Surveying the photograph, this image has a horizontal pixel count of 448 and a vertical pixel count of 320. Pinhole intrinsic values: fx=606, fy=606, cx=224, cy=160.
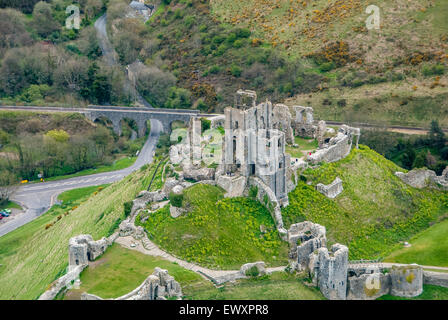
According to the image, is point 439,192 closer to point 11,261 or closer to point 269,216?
point 269,216

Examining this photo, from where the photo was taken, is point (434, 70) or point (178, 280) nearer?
point (178, 280)

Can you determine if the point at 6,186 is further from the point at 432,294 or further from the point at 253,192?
the point at 432,294

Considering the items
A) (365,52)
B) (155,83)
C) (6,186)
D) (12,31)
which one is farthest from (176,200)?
(12,31)

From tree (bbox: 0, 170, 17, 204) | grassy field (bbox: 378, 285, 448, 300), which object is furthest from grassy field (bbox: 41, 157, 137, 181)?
grassy field (bbox: 378, 285, 448, 300)

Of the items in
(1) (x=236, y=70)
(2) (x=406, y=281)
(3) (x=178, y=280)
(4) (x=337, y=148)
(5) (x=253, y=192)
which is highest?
(1) (x=236, y=70)

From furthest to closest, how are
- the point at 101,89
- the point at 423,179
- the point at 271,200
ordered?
the point at 101,89
the point at 423,179
the point at 271,200

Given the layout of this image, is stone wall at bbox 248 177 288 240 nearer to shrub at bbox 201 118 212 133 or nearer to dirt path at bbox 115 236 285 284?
dirt path at bbox 115 236 285 284
